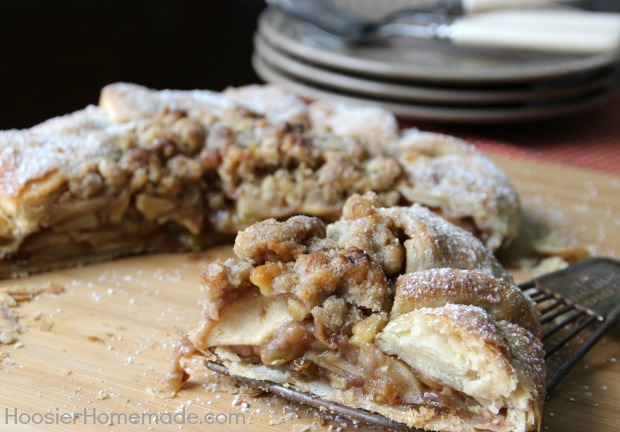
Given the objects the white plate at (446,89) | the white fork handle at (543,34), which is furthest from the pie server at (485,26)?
the white plate at (446,89)

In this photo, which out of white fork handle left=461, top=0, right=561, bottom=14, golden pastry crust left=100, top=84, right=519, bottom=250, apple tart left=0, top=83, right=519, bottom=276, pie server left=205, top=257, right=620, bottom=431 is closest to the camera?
pie server left=205, top=257, right=620, bottom=431

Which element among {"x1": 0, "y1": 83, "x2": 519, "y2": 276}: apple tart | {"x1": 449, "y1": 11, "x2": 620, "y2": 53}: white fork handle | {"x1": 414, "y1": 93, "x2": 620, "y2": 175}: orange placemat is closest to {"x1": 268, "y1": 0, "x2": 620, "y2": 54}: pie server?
{"x1": 449, "y1": 11, "x2": 620, "y2": 53}: white fork handle

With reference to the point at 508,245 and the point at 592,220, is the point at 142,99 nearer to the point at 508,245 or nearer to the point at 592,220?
the point at 508,245

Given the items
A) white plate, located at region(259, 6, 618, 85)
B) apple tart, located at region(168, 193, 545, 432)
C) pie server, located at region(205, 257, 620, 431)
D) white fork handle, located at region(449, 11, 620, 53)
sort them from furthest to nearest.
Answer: white fork handle, located at region(449, 11, 620, 53), white plate, located at region(259, 6, 618, 85), pie server, located at region(205, 257, 620, 431), apple tart, located at region(168, 193, 545, 432)

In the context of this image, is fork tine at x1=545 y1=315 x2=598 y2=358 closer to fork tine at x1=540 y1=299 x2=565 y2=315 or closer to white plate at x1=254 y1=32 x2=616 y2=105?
fork tine at x1=540 y1=299 x2=565 y2=315

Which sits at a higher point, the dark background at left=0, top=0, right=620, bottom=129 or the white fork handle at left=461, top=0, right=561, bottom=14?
the white fork handle at left=461, top=0, right=561, bottom=14

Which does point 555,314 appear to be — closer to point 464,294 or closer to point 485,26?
point 464,294

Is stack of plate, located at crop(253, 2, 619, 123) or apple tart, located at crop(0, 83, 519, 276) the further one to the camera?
stack of plate, located at crop(253, 2, 619, 123)
